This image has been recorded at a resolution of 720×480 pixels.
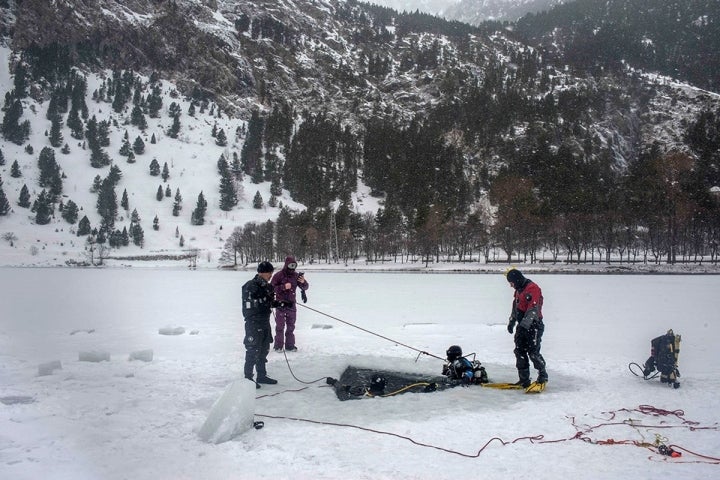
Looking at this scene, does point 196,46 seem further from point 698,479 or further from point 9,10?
point 698,479

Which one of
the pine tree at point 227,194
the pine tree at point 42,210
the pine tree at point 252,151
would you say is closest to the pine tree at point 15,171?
the pine tree at point 42,210

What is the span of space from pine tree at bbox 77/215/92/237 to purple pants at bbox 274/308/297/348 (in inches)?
3427

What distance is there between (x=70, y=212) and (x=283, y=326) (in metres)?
91.7

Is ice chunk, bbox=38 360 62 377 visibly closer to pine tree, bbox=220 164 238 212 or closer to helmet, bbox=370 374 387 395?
helmet, bbox=370 374 387 395

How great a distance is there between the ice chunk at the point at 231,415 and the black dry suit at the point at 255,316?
174 cm

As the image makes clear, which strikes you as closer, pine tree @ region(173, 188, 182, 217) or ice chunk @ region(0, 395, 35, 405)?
ice chunk @ region(0, 395, 35, 405)

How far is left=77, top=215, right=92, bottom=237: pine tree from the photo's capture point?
273ft

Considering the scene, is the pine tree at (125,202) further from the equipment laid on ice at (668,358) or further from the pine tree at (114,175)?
the equipment laid on ice at (668,358)

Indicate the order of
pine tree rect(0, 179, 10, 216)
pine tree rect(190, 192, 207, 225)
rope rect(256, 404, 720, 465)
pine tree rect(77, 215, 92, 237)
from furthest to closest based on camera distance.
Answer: pine tree rect(190, 192, 207, 225) → pine tree rect(77, 215, 92, 237) → pine tree rect(0, 179, 10, 216) → rope rect(256, 404, 720, 465)

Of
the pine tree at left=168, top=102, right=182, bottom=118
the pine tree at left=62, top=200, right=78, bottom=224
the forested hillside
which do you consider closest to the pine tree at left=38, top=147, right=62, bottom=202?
the forested hillside

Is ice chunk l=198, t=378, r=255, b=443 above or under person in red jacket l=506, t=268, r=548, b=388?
under

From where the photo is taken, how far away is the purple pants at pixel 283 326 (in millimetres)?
10359

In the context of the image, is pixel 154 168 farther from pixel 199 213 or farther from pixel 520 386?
pixel 520 386

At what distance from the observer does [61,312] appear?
18062mm
